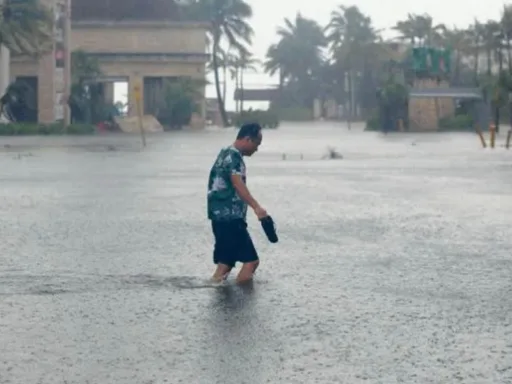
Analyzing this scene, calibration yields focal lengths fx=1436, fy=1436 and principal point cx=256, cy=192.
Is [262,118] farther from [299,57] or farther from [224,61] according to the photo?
[299,57]

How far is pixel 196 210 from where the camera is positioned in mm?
18938

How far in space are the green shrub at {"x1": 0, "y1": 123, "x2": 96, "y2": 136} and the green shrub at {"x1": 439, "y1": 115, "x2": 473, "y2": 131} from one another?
28.4 metres

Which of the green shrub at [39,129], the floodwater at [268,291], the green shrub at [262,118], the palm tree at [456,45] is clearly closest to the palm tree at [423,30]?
the palm tree at [456,45]

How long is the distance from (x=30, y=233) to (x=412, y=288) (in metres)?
5.76

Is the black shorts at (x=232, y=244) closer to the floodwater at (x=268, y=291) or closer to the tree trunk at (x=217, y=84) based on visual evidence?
the floodwater at (x=268, y=291)

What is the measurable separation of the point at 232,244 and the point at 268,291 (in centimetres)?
69

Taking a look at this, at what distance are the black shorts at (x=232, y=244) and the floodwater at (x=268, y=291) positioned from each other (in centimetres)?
26

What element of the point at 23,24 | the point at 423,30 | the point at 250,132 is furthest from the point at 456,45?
the point at 250,132

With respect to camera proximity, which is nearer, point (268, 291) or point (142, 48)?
point (268, 291)

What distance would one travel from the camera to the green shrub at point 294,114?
153 metres

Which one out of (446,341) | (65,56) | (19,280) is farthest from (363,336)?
(65,56)

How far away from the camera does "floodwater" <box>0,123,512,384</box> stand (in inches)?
307

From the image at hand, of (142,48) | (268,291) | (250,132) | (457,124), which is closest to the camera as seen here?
(268,291)

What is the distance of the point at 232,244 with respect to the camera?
37.6ft
